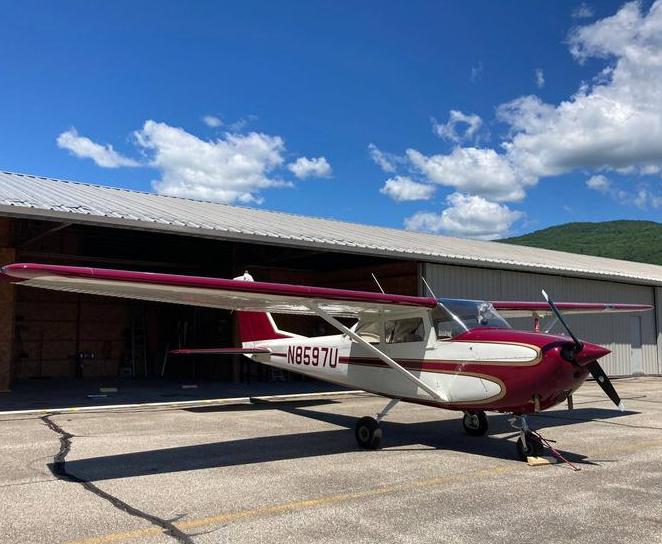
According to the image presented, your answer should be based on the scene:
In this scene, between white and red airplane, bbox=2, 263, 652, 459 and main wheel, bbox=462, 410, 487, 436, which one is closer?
white and red airplane, bbox=2, 263, 652, 459

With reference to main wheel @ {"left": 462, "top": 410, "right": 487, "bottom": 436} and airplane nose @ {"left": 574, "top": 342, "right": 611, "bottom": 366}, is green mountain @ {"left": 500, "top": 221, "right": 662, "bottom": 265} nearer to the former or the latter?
main wheel @ {"left": 462, "top": 410, "right": 487, "bottom": 436}

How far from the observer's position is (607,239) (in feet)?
360

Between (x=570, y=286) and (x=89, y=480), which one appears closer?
(x=89, y=480)

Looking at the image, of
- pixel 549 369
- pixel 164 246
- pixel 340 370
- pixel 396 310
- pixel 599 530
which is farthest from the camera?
pixel 164 246

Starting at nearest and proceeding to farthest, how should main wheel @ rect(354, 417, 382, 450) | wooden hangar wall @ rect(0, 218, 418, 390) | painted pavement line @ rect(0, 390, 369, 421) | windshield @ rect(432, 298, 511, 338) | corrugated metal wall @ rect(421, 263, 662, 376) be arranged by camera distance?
main wheel @ rect(354, 417, 382, 450) < windshield @ rect(432, 298, 511, 338) < painted pavement line @ rect(0, 390, 369, 421) < corrugated metal wall @ rect(421, 263, 662, 376) < wooden hangar wall @ rect(0, 218, 418, 390)

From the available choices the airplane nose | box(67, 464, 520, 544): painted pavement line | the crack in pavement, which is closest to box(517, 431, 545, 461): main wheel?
box(67, 464, 520, 544): painted pavement line

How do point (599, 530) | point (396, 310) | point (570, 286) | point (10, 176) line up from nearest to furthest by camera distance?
point (599, 530) → point (396, 310) → point (10, 176) → point (570, 286)

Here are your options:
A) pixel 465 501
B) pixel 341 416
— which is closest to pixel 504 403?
pixel 465 501

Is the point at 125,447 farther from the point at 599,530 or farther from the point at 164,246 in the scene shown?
the point at 164,246

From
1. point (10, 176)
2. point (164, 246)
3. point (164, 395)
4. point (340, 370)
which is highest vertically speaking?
point (10, 176)

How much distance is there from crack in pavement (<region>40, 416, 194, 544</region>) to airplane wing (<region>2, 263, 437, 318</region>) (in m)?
2.03

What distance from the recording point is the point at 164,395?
1506 centimetres

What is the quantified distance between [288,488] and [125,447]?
10.6ft

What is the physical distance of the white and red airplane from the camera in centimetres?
680
